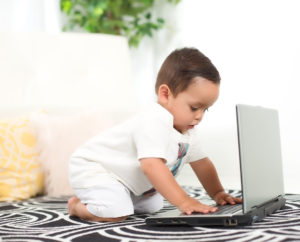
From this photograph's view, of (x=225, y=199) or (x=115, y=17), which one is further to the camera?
(x=115, y=17)

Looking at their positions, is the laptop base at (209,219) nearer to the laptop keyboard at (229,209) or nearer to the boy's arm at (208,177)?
the laptop keyboard at (229,209)

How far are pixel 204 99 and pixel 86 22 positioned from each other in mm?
2050

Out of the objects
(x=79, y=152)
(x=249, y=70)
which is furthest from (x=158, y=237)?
(x=249, y=70)

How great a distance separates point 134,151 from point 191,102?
0.80ft

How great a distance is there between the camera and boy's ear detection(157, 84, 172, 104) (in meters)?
1.41

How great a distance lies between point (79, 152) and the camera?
1548mm

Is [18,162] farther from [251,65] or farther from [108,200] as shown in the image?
[251,65]

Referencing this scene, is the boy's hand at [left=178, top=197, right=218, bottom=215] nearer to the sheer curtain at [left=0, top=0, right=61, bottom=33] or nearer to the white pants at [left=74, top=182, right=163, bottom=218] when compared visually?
the white pants at [left=74, top=182, right=163, bottom=218]

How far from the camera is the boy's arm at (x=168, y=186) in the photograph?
49.6 inches

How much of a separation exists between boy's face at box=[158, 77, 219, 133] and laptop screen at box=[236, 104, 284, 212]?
13cm

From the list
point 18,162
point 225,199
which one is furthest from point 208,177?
point 18,162

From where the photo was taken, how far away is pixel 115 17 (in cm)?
326

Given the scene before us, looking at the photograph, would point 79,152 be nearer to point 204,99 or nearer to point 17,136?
point 204,99

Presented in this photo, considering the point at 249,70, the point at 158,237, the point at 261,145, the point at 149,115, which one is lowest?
the point at 158,237
